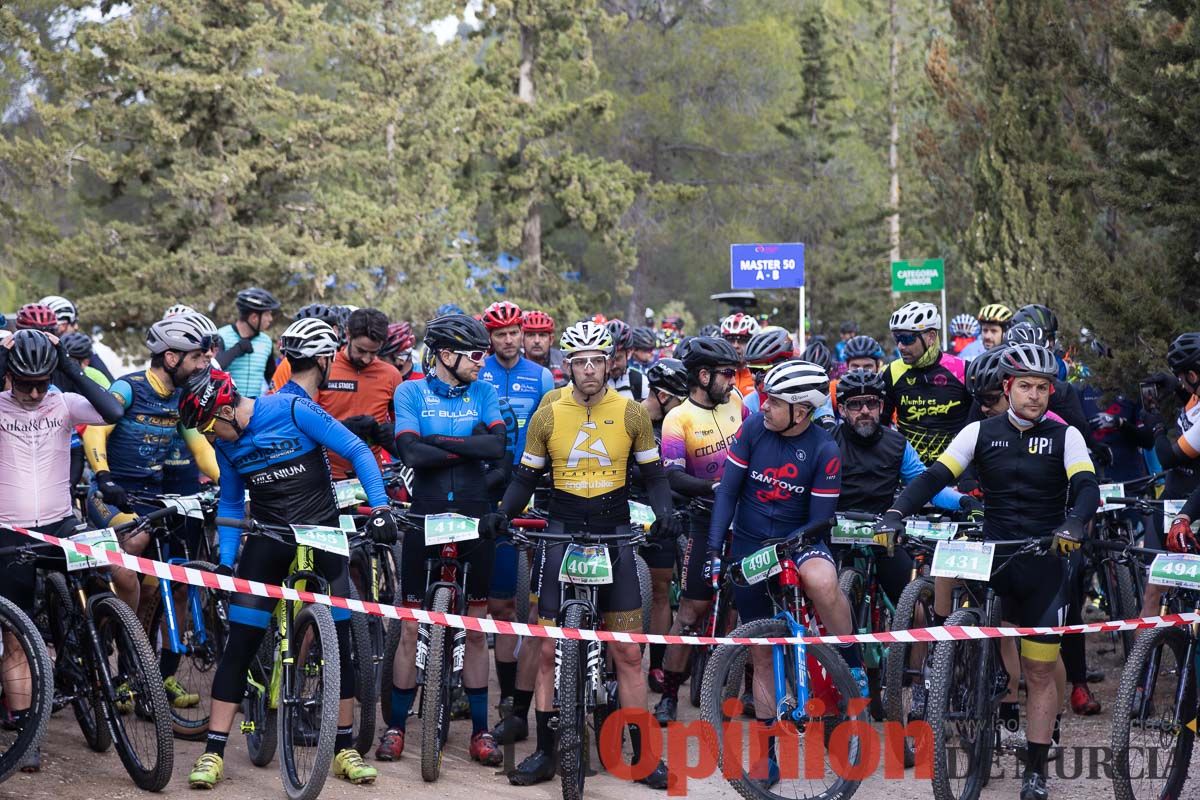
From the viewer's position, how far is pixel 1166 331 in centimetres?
1077

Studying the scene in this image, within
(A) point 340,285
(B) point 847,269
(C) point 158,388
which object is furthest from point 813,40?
(C) point 158,388

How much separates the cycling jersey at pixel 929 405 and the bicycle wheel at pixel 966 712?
315 centimetres

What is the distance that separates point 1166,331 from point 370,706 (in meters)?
6.23

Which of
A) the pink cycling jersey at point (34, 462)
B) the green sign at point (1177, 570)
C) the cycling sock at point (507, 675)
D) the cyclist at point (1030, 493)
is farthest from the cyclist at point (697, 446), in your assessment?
the pink cycling jersey at point (34, 462)

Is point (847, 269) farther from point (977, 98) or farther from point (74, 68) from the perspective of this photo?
point (74, 68)

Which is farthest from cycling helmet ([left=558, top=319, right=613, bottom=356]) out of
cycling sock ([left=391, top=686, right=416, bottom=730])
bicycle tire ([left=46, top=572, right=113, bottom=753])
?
bicycle tire ([left=46, top=572, right=113, bottom=753])

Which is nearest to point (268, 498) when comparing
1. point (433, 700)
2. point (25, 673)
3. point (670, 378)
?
point (433, 700)

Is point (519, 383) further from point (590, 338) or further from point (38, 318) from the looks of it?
point (38, 318)

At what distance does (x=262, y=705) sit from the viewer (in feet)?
26.7

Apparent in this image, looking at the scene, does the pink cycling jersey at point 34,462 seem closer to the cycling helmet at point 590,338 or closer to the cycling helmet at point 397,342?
the cycling helmet at point 590,338

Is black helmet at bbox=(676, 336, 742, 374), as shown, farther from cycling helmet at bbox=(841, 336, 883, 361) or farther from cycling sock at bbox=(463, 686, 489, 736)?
cycling sock at bbox=(463, 686, 489, 736)

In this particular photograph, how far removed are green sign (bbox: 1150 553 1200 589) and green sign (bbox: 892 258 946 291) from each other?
2793cm

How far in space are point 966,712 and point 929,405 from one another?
3.55 meters

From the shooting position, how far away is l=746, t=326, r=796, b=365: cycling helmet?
10.1m
